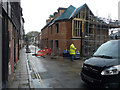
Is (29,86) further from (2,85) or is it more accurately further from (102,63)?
(102,63)

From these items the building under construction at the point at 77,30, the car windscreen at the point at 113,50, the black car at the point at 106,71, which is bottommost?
the black car at the point at 106,71

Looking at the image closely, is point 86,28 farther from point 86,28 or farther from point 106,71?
point 106,71

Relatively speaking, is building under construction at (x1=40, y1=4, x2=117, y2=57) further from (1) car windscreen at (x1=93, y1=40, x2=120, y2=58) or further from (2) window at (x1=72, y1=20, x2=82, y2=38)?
(1) car windscreen at (x1=93, y1=40, x2=120, y2=58)

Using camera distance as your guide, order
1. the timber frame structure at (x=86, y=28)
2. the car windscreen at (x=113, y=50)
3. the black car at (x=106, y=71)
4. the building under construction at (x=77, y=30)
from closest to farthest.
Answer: the black car at (x=106, y=71), the car windscreen at (x=113, y=50), the building under construction at (x=77, y=30), the timber frame structure at (x=86, y=28)

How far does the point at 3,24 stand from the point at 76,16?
40.6ft

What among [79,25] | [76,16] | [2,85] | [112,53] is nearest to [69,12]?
[76,16]

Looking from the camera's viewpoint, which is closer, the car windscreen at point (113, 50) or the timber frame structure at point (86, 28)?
the car windscreen at point (113, 50)

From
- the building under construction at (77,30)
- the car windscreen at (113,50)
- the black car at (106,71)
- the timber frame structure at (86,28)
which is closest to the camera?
the black car at (106,71)

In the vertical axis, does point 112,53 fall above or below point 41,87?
above

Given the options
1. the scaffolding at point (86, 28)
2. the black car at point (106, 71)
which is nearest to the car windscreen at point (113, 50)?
the black car at point (106, 71)

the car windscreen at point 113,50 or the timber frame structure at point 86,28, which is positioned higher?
the timber frame structure at point 86,28

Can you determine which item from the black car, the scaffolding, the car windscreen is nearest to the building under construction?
the scaffolding

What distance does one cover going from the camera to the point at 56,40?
17.0 metres

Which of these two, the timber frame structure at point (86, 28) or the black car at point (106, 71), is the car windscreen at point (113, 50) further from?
the timber frame structure at point (86, 28)
